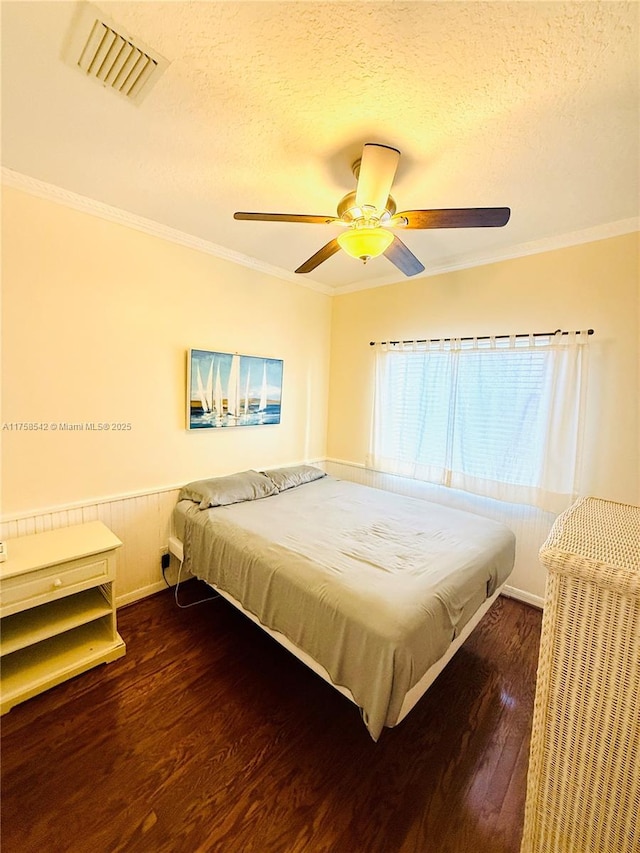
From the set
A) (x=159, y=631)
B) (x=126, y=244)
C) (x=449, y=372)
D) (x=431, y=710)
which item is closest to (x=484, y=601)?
(x=431, y=710)

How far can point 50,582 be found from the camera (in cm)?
173

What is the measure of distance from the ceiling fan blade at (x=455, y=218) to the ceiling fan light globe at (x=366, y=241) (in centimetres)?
9

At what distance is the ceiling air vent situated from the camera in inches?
42.5

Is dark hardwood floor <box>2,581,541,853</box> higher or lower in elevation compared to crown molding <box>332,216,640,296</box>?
lower

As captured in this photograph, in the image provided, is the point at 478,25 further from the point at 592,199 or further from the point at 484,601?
the point at 484,601

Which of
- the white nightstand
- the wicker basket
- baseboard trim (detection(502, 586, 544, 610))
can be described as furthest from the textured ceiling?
baseboard trim (detection(502, 586, 544, 610))

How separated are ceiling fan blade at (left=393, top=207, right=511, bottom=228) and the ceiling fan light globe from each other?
0.09 meters

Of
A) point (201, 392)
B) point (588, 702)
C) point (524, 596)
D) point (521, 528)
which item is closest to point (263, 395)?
point (201, 392)

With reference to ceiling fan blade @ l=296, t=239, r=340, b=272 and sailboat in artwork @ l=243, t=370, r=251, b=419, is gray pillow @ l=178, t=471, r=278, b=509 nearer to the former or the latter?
sailboat in artwork @ l=243, t=370, r=251, b=419

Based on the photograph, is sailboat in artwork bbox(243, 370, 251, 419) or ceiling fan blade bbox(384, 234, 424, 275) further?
sailboat in artwork bbox(243, 370, 251, 419)

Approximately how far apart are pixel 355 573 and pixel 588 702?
1.00 meters

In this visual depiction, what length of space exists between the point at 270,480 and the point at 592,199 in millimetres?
2817

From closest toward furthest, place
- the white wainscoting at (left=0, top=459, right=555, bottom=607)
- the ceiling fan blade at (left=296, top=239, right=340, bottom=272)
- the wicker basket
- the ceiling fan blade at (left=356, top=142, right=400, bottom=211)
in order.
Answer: the wicker basket < the ceiling fan blade at (left=356, top=142, right=400, bottom=211) < the ceiling fan blade at (left=296, top=239, right=340, bottom=272) < the white wainscoting at (left=0, top=459, right=555, bottom=607)

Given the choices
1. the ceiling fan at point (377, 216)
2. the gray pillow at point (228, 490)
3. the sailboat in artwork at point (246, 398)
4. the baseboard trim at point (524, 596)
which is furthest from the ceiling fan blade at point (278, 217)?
the baseboard trim at point (524, 596)
